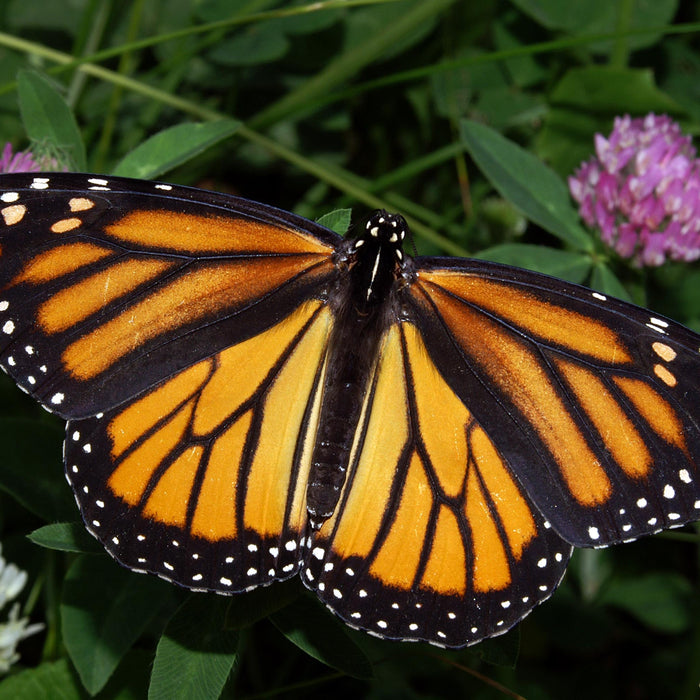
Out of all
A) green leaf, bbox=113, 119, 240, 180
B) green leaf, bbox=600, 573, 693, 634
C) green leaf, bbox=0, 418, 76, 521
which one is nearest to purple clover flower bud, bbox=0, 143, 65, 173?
green leaf, bbox=113, 119, 240, 180

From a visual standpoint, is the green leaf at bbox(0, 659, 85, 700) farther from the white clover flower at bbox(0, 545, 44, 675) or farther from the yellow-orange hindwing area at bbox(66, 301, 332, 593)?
the yellow-orange hindwing area at bbox(66, 301, 332, 593)

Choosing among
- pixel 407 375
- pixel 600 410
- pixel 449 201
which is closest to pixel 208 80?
pixel 449 201

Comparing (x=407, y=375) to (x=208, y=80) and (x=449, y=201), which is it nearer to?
(x=449, y=201)

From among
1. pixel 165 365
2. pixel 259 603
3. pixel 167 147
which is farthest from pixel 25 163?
pixel 259 603

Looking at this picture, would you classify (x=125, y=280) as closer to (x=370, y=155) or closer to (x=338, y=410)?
(x=338, y=410)

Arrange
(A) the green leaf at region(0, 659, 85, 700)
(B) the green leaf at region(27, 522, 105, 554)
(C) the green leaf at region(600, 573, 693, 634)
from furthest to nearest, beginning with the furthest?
(C) the green leaf at region(600, 573, 693, 634) < (A) the green leaf at region(0, 659, 85, 700) < (B) the green leaf at region(27, 522, 105, 554)

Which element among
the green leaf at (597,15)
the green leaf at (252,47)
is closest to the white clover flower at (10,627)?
the green leaf at (252,47)
